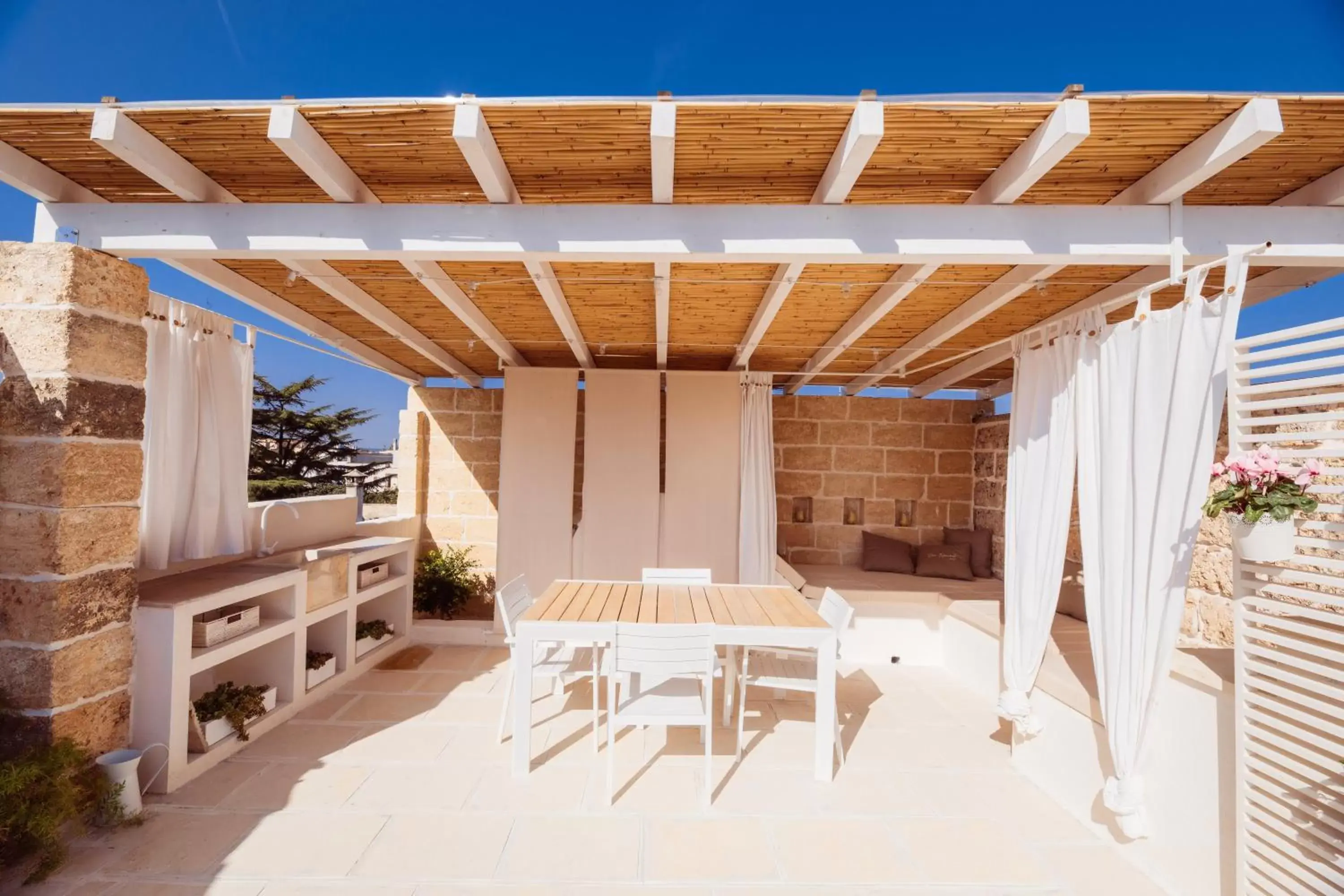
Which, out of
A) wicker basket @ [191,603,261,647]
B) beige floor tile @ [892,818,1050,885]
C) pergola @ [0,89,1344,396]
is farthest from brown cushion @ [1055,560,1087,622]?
wicker basket @ [191,603,261,647]

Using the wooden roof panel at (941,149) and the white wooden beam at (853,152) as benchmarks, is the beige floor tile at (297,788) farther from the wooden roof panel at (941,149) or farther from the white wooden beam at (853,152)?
the wooden roof panel at (941,149)

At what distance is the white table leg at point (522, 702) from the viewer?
331 cm

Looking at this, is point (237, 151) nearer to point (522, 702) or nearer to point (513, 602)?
point (513, 602)

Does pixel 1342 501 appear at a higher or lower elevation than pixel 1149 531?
higher

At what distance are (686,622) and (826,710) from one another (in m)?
0.87

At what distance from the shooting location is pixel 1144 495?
104 inches

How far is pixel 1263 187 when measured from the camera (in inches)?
109

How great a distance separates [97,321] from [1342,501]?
4.90 meters

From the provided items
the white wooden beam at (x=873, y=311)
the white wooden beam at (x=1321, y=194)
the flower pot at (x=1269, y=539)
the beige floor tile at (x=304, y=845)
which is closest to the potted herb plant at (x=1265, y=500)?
the flower pot at (x=1269, y=539)

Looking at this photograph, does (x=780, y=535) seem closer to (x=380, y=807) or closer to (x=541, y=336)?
(x=541, y=336)

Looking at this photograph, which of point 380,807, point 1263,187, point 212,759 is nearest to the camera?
point 1263,187

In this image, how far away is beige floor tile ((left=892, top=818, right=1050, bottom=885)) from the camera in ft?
8.57

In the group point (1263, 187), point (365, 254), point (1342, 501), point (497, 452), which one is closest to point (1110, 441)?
point (1342, 501)

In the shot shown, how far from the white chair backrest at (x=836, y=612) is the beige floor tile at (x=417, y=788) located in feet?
7.02
